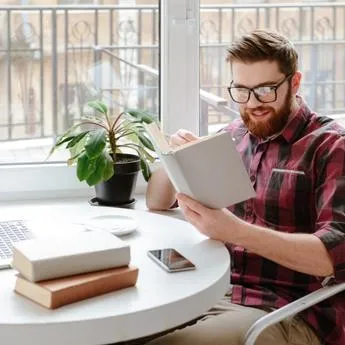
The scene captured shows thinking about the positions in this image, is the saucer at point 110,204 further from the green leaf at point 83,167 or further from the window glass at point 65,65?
the window glass at point 65,65

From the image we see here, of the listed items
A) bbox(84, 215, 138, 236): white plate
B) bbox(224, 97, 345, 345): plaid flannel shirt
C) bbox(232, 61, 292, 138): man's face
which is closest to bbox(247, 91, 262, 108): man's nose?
bbox(232, 61, 292, 138): man's face

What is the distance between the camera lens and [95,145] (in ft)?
7.54

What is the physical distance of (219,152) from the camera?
1.72 metres

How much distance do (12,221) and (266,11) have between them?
1.36 meters

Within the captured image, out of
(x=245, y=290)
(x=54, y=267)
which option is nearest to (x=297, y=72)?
(x=245, y=290)

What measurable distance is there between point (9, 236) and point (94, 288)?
0.44 metres

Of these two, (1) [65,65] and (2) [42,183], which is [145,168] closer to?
(2) [42,183]

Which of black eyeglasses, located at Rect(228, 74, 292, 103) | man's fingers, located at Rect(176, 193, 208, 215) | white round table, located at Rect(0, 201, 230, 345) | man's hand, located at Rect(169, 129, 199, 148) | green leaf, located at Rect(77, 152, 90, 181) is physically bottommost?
white round table, located at Rect(0, 201, 230, 345)

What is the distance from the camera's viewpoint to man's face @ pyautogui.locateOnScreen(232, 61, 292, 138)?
1995 millimetres

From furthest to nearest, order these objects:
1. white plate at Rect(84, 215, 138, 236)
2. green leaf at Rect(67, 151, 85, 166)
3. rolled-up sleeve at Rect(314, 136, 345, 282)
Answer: green leaf at Rect(67, 151, 85, 166), white plate at Rect(84, 215, 138, 236), rolled-up sleeve at Rect(314, 136, 345, 282)

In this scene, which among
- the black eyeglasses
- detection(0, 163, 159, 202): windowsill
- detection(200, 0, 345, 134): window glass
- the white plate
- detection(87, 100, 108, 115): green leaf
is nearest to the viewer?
the white plate

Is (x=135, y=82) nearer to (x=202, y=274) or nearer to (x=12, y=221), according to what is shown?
(x=12, y=221)

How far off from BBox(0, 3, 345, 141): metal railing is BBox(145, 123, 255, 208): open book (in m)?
0.99

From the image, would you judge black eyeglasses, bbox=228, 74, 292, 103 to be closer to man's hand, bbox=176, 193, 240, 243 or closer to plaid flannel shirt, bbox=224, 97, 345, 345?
plaid flannel shirt, bbox=224, 97, 345, 345
